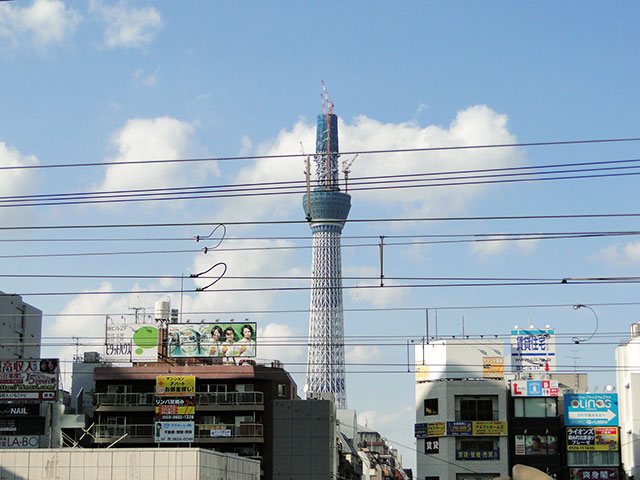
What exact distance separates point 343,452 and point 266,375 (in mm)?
16963

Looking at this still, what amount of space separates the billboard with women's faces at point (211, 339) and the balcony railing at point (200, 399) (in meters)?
6.30

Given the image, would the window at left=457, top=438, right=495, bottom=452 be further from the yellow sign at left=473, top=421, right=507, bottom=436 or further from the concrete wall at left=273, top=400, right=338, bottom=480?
the concrete wall at left=273, top=400, right=338, bottom=480

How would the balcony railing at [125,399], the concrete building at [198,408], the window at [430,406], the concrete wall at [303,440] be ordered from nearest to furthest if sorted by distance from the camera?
the concrete wall at [303,440] → the concrete building at [198,408] → the balcony railing at [125,399] → the window at [430,406]

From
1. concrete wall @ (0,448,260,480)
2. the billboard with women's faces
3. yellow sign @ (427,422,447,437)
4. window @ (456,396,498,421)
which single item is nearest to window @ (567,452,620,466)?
window @ (456,396,498,421)

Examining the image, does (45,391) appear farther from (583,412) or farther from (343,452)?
(583,412)

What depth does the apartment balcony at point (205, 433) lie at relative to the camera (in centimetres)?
8894

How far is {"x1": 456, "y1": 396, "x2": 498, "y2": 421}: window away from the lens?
330 feet

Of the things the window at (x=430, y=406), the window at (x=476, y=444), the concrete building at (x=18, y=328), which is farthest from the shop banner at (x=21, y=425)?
the window at (x=476, y=444)

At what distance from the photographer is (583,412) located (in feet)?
326

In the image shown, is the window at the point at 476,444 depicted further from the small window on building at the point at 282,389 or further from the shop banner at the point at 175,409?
the shop banner at the point at 175,409

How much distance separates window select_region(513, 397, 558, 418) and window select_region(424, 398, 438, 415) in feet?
25.7

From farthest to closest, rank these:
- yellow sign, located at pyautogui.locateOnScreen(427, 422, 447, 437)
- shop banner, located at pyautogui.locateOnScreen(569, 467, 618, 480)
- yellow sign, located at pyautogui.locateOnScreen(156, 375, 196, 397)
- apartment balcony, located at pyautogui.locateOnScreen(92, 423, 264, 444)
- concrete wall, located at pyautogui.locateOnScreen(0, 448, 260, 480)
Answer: yellow sign, located at pyautogui.locateOnScreen(427, 422, 447, 437)
shop banner, located at pyautogui.locateOnScreen(569, 467, 618, 480)
yellow sign, located at pyautogui.locateOnScreen(156, 375, 196, 397)
apartment balcony, located at pyautogui.locateOnScreen(92, 423, 264, 444)
concrete wall, located at pyautogui.locateOnScreen(0, 448, 260, 480)

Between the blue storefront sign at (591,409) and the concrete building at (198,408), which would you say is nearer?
the concrete building at (198,408)

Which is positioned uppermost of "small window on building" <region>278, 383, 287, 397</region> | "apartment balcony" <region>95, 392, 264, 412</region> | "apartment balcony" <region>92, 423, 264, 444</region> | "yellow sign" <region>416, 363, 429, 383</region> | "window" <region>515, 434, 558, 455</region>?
"yellow sign" <region>416, 363, 429, 383</region>
